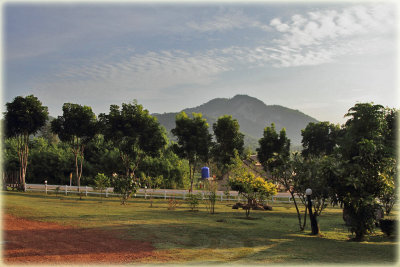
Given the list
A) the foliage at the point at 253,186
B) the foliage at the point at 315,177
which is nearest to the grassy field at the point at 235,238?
the foliage at the point at 253,186

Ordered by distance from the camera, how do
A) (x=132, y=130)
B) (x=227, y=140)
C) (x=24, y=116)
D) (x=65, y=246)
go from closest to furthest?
(x=65, y=246) < (x=24, y=116) < (x=132, y=130) < (x=227, y=140)

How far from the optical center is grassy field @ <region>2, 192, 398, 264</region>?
37.8 ft

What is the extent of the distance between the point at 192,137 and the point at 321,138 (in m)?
17.7

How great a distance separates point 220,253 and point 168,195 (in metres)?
22.4

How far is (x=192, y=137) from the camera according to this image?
40.1 meters

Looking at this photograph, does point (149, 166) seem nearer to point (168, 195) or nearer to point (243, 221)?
point (168, 195)

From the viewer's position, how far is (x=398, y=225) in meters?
16.4

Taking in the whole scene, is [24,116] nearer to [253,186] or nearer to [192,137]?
[192,137]

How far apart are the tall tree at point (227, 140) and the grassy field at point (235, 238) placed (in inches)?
769

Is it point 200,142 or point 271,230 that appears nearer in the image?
point 271,230

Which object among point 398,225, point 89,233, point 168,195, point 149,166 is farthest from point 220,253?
point 149,166

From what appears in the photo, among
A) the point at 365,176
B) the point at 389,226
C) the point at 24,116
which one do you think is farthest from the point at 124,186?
the point at 389,226

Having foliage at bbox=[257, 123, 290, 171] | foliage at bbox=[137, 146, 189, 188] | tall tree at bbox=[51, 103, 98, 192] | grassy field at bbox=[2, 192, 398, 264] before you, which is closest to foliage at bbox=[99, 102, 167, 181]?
tall tree at bbox=[51, 103, 98, 192]

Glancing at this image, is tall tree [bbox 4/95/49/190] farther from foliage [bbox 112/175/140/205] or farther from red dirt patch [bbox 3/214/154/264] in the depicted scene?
red dirt patch [bbox 3/214/154/264]
